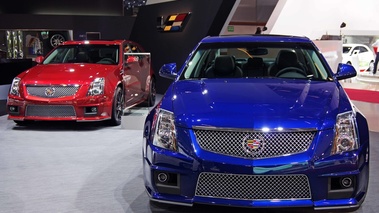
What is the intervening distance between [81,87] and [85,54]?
4.40ft

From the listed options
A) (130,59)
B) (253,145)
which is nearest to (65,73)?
(130,59)

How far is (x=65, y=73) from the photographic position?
7.31 metres

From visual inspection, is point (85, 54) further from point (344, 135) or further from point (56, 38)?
point (56, 38)

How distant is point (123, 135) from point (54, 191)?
2722mm

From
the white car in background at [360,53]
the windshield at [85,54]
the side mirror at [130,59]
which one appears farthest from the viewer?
the white car in background at [360,53]

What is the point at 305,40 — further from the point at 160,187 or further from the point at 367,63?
the point at 367,63

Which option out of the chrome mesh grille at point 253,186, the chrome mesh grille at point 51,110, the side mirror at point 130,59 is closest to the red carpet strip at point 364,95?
the side mirror at point 130,59

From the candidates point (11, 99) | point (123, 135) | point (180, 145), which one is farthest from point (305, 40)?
point (11, 99)

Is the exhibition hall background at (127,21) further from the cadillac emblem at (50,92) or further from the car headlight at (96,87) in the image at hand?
the cadillac emblem at (50,92)

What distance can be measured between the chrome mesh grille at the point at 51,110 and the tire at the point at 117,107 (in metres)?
0.69

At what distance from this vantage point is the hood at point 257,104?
3.07m

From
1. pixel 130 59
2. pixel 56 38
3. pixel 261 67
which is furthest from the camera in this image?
pixel 56 38

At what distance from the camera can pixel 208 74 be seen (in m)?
4.40

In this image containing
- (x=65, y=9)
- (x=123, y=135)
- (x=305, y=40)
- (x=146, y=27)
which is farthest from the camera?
(x=65, y=9)
